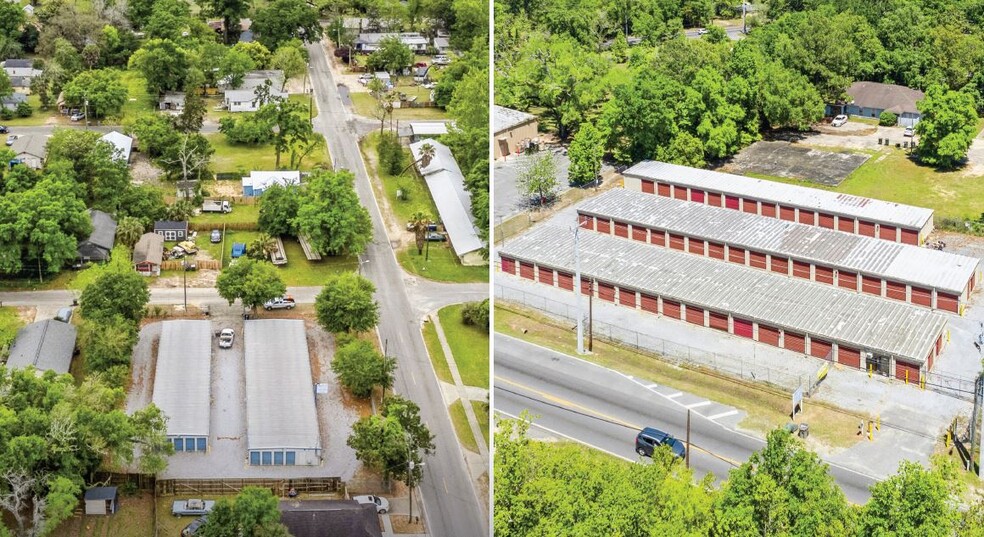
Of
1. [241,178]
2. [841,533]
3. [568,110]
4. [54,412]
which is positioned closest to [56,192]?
[241,178]

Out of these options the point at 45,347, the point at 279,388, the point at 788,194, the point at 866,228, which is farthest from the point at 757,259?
the point at 45,347

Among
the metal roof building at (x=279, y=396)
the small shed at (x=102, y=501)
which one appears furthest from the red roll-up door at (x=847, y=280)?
the small shed at (x=102, y=501)

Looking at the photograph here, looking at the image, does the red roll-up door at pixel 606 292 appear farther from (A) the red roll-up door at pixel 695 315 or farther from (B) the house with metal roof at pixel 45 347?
(B) the house with metal roof at pixel 45 347

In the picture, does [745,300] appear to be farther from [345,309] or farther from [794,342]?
[345,309]

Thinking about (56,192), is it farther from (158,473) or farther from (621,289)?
(621,289)

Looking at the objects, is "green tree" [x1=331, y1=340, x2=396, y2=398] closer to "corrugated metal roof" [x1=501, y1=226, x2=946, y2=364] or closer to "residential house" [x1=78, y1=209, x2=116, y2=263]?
"corrugated metal roof" [x1=501, y1=226, x2=946, y2=364]

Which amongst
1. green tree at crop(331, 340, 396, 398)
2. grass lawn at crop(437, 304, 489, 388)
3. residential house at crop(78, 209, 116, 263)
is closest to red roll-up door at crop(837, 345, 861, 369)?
grass lawn at crop(437, 304, 489, 388)
